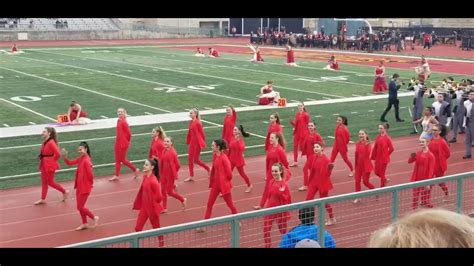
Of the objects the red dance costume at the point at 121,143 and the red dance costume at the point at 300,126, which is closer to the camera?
the red dance costume at the point at 121,143

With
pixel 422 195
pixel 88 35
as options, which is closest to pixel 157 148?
pixel 422 195

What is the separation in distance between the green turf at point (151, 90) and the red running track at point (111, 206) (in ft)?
3.56

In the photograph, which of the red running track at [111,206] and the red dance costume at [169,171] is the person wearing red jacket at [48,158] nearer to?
the red running track at [111,206]

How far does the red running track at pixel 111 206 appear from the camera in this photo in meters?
10.1

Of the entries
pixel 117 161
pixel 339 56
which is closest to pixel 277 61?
pixel 339 56

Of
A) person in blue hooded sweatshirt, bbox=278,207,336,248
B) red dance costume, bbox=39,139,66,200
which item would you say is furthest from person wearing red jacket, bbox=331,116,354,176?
person in blue hooded sweatshirt, bbox=278,207,336,248

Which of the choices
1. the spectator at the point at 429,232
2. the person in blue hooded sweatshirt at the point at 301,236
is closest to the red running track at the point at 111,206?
the person in blue hooded sweatshirt at the point at 301,236

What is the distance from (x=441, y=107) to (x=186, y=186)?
7374 millimetres

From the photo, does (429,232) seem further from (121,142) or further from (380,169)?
(121,142)

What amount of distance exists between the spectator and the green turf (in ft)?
39.4

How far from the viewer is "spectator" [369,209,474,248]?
1671mm

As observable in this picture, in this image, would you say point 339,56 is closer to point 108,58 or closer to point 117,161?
point 108,58

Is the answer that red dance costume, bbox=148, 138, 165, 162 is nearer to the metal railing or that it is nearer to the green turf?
the green turf

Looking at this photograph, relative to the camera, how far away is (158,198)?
891cm
